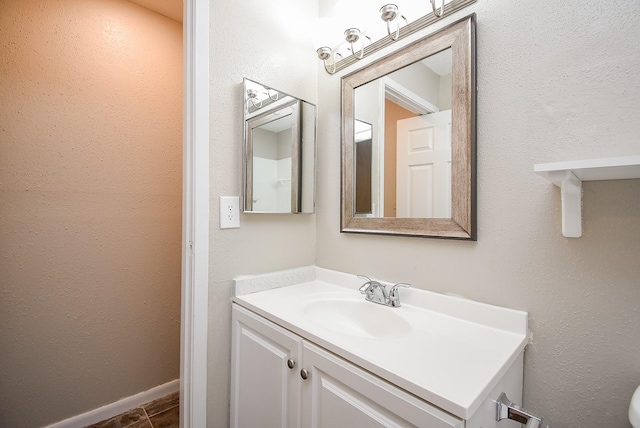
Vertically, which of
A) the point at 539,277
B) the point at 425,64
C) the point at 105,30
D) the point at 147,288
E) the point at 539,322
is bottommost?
the point at 147,288

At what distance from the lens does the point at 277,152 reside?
1.33 metres

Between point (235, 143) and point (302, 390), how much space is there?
96 cm

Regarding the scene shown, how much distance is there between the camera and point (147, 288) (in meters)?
1.72

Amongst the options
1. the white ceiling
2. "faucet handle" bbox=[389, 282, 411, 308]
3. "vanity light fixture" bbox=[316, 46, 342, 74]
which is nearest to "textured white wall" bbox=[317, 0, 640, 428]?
"faucet handle" bbox=[389, 282, 411, 308]

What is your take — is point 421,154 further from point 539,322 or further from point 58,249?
point 58,249

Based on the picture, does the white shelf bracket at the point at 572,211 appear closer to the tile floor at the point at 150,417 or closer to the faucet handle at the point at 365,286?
the faucet handle at the point at 365,286

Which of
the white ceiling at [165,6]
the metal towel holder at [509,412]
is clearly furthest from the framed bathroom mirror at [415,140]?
the white ceiling at [165,6]

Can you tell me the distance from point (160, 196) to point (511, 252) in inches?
71.5

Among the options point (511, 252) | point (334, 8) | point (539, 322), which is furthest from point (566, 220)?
point (334, 8)

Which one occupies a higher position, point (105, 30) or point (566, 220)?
point (105, 30)

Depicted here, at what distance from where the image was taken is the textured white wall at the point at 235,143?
1177 mm

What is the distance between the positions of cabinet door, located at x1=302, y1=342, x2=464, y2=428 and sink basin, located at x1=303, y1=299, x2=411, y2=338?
9.4 inches

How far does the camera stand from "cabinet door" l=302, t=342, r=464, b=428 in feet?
1.94

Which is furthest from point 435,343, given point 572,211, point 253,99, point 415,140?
point 253,99
